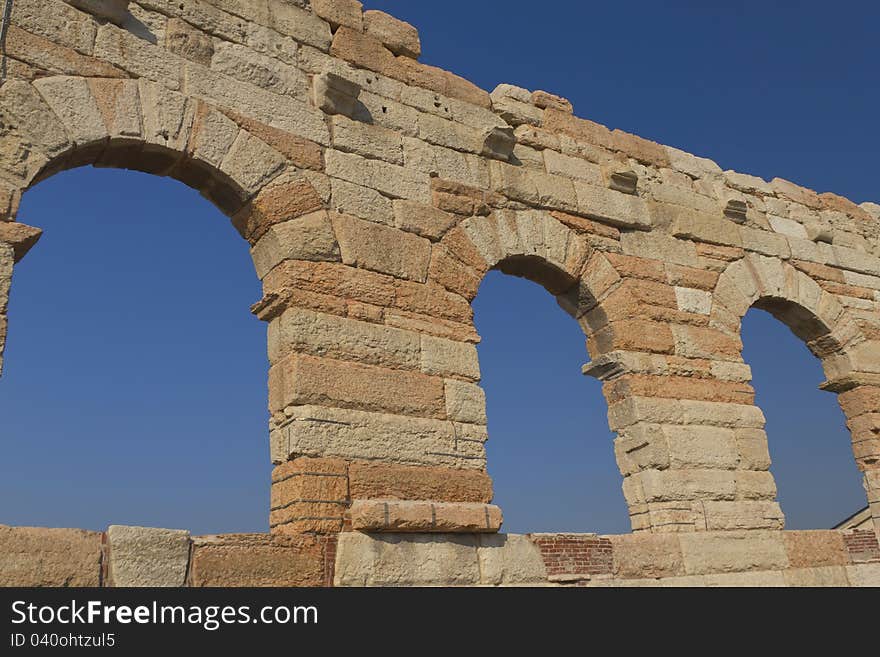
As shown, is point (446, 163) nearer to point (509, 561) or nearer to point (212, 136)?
point (212, 136)

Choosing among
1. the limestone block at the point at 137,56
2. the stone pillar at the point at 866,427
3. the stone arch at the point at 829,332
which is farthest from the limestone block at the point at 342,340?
the stone pillar at the point at 866,427

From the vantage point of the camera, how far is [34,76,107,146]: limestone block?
4773mm

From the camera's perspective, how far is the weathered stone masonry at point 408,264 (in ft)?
15.8

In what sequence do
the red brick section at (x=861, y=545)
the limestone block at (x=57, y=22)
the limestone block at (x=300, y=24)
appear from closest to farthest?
1. the limestone block at (x=57, y=22)
2. the limestone block at (x=300, y=24)
3. the red brick section at (x=861, y=545)

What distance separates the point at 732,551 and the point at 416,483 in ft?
9.64

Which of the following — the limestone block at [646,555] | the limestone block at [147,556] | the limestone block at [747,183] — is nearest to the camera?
the limestone block at [147,556]

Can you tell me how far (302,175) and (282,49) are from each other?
1.14 m

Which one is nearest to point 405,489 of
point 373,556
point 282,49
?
point 373,556

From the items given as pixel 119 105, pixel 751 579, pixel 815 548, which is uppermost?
pixel 119 105

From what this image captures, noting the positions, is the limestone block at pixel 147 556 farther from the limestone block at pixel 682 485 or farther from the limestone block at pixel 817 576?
the limestone block at pixel 817 576

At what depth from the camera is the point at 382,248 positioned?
18.9 ft

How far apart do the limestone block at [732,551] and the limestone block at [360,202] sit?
340cm

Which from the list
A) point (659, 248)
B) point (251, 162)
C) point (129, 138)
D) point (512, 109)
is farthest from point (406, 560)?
point (512, 109)
